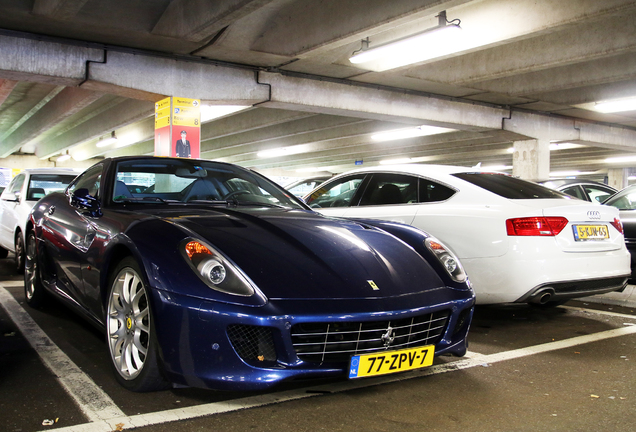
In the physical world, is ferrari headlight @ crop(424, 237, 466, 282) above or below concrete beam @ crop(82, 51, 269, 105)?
below

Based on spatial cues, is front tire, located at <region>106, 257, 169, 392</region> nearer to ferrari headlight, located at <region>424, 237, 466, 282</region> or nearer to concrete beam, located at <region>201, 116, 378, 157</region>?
ferrari headlight, located at <region>424, 237, 466, 282</region>

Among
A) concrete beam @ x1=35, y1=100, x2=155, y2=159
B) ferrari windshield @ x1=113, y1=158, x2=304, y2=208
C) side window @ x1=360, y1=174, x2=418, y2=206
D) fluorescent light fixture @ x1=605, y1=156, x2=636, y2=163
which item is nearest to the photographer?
ferrari windshield @ x1=113, y1=158, x2=304, y2=208

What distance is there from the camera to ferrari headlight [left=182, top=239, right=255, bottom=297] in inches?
98.6

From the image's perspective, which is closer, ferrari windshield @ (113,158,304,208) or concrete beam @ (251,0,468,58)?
ferrari windshield @ (113,158,304,208)

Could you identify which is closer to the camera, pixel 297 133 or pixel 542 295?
pixel 542 295

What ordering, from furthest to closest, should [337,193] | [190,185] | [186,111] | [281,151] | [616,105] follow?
[281,151] < [616,105] < [186,111] < [337,193] < [190,185]

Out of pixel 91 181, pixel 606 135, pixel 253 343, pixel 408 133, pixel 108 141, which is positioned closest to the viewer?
pixel 253 343

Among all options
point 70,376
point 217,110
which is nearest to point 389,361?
point 70,376

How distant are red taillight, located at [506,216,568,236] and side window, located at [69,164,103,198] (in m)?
3.00

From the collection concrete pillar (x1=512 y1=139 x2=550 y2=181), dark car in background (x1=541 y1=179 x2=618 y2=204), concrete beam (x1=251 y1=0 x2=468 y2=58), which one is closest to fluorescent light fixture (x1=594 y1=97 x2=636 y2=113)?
concrete pillar (x1=512 y1=139 x2=550 y2=181)

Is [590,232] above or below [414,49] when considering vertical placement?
below

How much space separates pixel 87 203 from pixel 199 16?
19.3ft

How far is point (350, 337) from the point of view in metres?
2.54

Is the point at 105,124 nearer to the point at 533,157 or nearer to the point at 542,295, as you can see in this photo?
the point at 533,157
